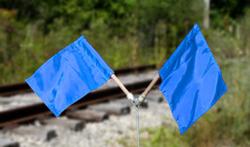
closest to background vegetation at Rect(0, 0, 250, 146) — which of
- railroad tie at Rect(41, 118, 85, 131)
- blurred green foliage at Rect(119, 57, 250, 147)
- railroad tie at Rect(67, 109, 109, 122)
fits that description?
blurred green foliage at Rect(119, 57, 250, 147)

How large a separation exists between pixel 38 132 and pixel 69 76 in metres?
3.14

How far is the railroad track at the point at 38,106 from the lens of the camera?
615cm

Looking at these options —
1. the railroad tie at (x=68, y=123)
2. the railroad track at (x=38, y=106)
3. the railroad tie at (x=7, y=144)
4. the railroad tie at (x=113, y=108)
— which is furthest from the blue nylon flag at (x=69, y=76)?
the railroad tie at (x=113, y=108)

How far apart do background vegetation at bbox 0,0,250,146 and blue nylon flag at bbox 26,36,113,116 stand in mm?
2524

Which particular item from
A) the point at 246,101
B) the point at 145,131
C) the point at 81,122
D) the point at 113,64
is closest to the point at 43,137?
the point at 81,122

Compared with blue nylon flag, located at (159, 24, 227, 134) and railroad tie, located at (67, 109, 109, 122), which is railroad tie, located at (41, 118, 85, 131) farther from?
blue nylon flag, located at (159, 24, 227, 134)

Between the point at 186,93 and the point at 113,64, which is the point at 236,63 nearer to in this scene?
the point at 186,93

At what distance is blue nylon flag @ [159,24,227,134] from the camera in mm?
2395

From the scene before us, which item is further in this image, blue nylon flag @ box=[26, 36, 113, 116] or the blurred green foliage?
the blurred green foliage

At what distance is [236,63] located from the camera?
20.7 ft

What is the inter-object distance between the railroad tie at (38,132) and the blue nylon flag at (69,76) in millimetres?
2910

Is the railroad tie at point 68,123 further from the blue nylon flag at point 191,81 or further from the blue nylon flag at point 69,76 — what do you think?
the blue nylon flag at point 191,81

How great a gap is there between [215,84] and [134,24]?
13087mm

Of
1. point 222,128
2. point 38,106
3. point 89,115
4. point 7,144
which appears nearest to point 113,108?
point 89,115
